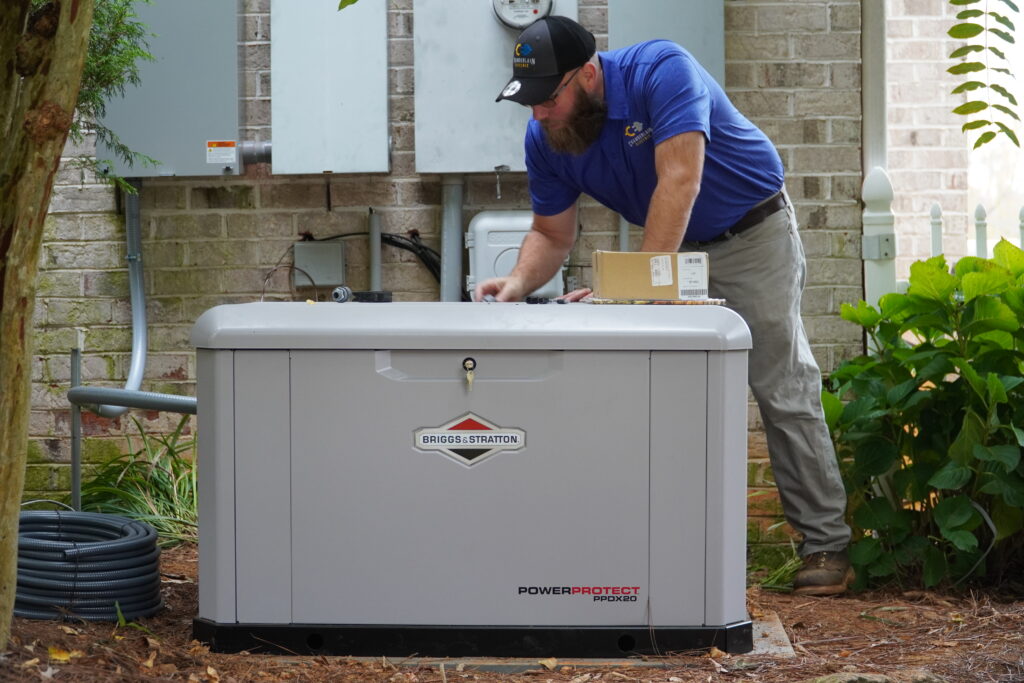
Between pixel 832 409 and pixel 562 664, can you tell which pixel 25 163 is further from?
pixel 832 409

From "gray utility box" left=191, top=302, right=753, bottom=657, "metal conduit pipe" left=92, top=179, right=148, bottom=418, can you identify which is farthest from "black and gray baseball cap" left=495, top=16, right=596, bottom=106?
"metal conduit pipe" left=92, top=179, right=148, bottom=418

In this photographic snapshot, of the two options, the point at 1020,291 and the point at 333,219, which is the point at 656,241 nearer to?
the point at 1020,291

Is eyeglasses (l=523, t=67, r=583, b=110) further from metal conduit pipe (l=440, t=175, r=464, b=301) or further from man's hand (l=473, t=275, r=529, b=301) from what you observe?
metal conduit pipe (l=440, t=175, r=464, b=301)

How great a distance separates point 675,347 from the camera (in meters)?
2.09

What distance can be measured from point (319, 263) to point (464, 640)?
1.99 m

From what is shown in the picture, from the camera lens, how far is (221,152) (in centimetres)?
365

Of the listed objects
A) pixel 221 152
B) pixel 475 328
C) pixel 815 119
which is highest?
pixel 815 119

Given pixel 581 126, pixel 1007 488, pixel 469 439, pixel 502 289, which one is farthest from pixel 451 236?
pixel 1007 488

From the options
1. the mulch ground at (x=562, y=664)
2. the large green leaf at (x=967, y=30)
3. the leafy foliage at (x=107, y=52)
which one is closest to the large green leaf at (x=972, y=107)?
the large green leaf at (x=967, y=30)

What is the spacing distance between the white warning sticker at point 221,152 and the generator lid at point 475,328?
1653 mm

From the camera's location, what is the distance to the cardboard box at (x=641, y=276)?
224cm

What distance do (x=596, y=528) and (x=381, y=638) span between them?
0.46m

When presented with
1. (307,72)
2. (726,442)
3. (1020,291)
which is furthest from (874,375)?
(307,72)

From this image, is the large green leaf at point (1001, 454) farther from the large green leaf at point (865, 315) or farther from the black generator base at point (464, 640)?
the black generator base at point (464, 640)
